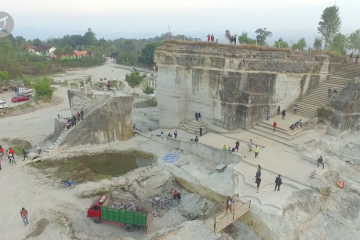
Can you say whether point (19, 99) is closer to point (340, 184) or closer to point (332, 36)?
point (340, 184)

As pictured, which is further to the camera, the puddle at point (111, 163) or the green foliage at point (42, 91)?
the green foliage at point (42, 91)

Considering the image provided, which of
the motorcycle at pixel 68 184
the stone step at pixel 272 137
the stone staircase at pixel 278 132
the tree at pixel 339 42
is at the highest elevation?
the tree at pixel 339 42

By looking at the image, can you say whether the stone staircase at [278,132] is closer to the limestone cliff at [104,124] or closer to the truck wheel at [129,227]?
the limestone cliff at [104,124]

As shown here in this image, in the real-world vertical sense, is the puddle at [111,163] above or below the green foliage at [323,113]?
below

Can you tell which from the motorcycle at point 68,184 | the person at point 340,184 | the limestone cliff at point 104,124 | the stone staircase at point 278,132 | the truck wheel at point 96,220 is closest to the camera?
the truck wheel at point 96,220

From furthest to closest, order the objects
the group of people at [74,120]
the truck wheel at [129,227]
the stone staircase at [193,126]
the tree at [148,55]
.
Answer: the tree at [148,55]
the stone staircase at [193,126]
the group of people at [74,120]
the truck wheel at [129,227]

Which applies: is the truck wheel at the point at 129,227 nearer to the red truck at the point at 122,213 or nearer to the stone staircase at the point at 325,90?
the red truck at the point at 122,213

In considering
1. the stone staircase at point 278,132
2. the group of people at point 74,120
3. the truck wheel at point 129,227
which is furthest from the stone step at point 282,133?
the group of people at point 74,120
